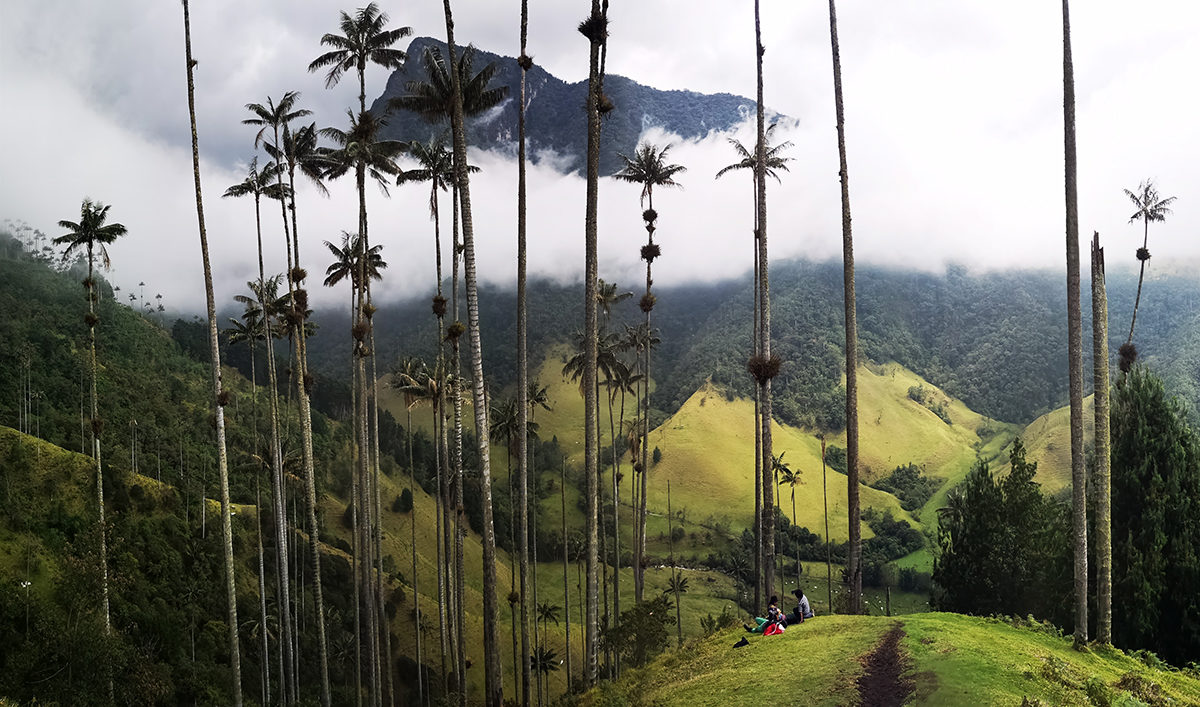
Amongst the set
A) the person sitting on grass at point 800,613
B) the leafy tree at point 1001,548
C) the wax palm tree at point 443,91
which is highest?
the wax palm tree at point 443,91

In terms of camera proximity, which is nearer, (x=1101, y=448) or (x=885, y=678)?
(x=885, y=678)

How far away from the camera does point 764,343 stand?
2803cm

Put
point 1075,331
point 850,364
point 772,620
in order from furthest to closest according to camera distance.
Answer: point 850,364
point 1075,331
point 772,620

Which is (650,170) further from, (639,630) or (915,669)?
(915,669)

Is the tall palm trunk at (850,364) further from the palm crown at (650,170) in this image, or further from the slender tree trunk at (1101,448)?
the palm crown at (650,170)

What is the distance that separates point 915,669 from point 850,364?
13.2 metres

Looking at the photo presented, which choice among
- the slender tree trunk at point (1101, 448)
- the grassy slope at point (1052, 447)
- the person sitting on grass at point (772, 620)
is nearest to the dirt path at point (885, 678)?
the person sitting on grass at point (772, 620)

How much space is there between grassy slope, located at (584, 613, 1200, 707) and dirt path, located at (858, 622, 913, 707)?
18 centimetres

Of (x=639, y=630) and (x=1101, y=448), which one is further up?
(x=1101, y=448)

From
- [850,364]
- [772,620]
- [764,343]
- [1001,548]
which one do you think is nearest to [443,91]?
[764,343]

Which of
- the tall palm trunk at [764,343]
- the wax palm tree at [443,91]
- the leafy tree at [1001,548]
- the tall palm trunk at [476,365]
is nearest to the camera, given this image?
the tall palm trunk at [476,365]

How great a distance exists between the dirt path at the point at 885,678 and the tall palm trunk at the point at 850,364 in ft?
22.7

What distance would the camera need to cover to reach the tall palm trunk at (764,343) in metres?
27.0

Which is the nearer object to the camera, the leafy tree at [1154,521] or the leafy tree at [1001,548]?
the leafy tree at [1154,521]
